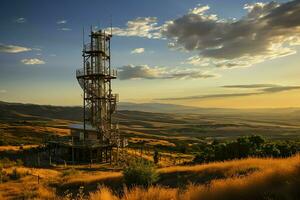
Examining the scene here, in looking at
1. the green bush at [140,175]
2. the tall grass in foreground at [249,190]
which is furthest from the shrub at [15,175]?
the tall grass in foreground at [249,190]

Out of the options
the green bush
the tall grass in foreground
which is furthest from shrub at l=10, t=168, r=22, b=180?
the tall grass in foreground

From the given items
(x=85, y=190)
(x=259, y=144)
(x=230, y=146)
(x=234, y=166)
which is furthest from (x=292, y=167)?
(x=259, y=144)

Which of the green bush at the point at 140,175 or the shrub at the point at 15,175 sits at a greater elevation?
the green bush at the point at 140,175

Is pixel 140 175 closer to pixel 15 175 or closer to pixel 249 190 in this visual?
pixel 249 190

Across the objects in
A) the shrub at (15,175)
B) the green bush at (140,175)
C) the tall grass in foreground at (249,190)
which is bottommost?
the shrub at (15,175)

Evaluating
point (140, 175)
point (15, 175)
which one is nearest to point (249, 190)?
point (140, 175)

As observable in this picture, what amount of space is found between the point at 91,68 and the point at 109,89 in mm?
4061

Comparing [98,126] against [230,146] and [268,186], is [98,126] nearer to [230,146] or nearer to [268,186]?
[230,146]

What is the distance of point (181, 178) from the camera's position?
2127 centimetres

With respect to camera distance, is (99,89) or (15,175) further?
(99,89)

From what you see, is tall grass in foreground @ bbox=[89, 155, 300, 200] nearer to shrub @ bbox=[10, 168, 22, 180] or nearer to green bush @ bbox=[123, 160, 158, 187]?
green bush @ bbox=[123, 160, 158, 187]

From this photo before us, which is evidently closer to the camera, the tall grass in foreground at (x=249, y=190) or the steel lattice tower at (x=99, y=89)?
the tall grass in foreground at (x=249, y=190)

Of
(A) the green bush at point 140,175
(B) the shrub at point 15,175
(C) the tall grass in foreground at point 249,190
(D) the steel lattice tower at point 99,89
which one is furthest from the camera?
(D) the steel lattice tower at point 99,89

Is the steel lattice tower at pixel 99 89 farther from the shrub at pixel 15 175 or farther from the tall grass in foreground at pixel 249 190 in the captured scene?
the tall grass in foreground at pixel 249 190
